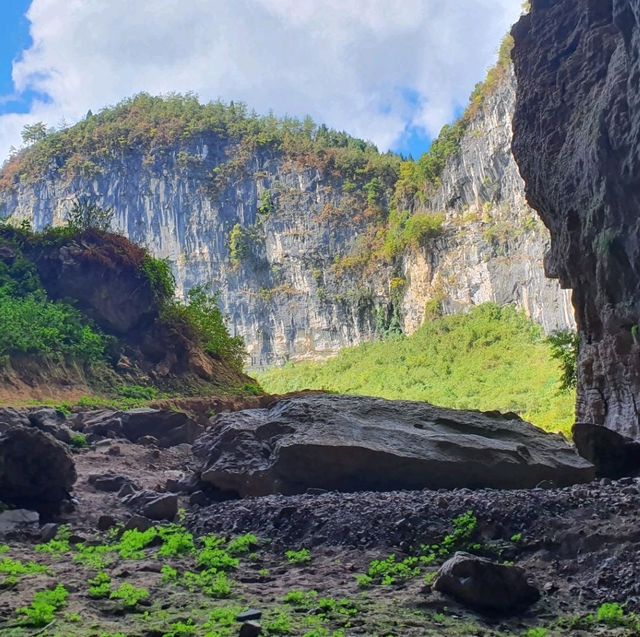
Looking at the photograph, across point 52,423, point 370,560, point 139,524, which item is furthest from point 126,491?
point 370,560

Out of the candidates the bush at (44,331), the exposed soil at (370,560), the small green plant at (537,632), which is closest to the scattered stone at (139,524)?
the exposed soil at (370,560)

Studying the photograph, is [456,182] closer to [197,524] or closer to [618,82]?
[618,82]

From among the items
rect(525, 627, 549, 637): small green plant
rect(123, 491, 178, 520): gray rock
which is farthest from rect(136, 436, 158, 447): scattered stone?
rect(525, 627, 549, 637): small green plant

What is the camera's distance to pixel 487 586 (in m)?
5.71

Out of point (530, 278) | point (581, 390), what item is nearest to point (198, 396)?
point (581, 390)

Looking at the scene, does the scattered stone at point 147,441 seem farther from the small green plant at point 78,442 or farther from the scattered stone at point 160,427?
the small green plant at point 78,442

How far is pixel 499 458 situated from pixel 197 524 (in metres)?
4.51

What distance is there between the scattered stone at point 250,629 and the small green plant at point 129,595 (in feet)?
4.11

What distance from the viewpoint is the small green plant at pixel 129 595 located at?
5746 mm

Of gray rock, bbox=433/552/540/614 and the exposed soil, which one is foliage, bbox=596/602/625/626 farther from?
gray rock, bbox=433/552/540/614

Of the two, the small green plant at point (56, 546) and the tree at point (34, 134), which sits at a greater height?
the tree at point (34, 134)

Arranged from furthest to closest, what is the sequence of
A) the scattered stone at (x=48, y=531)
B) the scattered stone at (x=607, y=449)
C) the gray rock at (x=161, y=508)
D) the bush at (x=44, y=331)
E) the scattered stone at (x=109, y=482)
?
the bush at (x=44, y=331) → the scattered stone at (x=109, y=482) → the scattered stone at (x=607, y=449) → the gray rock at (x=161, y=508) → the scattered stone at (x=48, y=531)

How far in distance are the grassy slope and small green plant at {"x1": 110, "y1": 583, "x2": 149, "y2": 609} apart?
30.3 meters

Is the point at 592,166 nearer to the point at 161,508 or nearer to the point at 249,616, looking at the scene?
the point at 161,508
